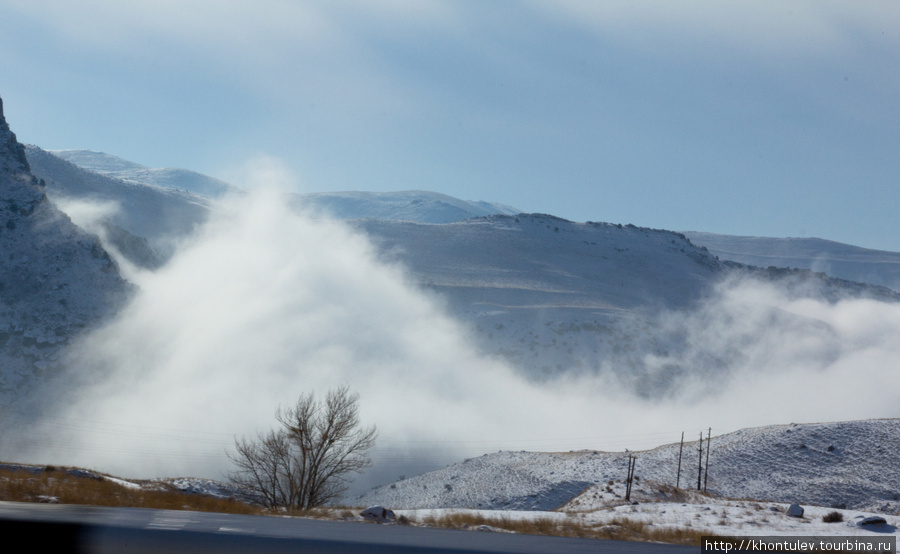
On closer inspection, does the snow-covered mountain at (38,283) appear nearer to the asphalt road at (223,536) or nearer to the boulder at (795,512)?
the asphalt road at (223,536)

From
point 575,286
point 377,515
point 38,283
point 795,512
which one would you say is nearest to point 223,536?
point 377,515

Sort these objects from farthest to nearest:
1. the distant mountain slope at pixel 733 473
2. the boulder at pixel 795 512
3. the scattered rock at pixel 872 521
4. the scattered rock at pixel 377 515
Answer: the distant mountain slope at pixel 733 473, the boulder at pixel 795 512, the scattered rock at pixel 872 521, the scattered rock at pixel 377 515

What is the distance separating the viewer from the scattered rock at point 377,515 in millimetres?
19761

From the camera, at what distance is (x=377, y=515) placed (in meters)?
20.0

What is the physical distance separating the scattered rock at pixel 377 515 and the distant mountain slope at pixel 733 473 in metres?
31.5

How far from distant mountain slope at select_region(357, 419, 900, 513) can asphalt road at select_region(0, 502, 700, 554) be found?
3474 centimetres

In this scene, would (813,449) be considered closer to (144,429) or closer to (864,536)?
(864,536)

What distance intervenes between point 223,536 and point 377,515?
250 inches

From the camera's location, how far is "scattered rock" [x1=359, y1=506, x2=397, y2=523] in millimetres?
19761

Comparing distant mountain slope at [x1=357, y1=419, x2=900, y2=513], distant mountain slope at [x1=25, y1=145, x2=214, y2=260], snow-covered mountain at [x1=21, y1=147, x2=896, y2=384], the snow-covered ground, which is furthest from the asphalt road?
distant mountain slope at [x1=25, y1=145, x2=214, y2=260]

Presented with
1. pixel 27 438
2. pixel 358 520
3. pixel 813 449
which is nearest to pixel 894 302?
pixel 813 449

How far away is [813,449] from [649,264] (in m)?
105

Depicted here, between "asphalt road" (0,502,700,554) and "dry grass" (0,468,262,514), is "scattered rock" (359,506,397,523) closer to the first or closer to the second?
"asphalt road" (0,502,700,554)

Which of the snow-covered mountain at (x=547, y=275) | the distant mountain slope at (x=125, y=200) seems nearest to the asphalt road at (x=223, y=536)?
the snow-covered mountain at (x=547, y=275)
